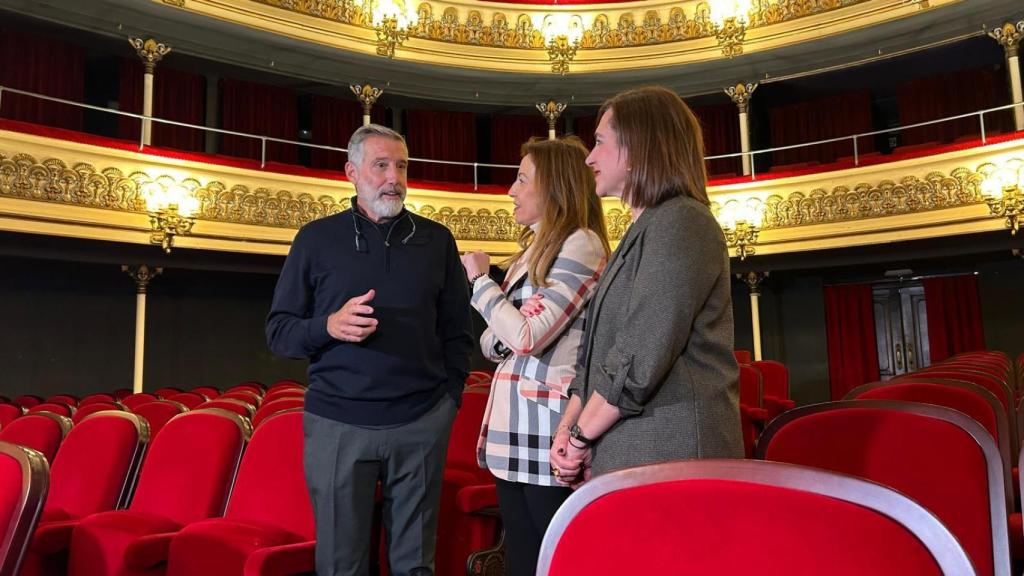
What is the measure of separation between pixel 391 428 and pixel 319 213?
9616mm

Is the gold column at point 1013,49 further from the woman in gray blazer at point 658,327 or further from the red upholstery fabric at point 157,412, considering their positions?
the woman in gray blazer at point 658,327

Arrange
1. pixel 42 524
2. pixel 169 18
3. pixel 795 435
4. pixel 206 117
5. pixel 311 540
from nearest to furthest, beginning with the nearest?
pixel 795 435
pixel 311 540
pixel 42 524
pixel 169 18
pixel 206 117

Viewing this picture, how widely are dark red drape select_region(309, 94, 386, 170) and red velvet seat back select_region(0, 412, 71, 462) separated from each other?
34.5 feet

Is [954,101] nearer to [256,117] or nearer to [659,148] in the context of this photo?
[256,117]

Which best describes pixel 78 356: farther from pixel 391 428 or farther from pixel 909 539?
pixel 909 539

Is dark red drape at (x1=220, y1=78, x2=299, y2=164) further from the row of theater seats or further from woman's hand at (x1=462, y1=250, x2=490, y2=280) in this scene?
the row of theater seats

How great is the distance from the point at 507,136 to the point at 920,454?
13.8 metres

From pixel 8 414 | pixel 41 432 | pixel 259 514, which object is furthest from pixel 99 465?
Result: pixel 8 414

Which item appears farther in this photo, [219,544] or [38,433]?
[38,433]

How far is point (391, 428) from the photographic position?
1775 millimetres

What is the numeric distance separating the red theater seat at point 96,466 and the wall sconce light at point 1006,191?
10.2 metres

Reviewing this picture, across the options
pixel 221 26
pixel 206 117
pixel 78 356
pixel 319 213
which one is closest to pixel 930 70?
pixel 319 213

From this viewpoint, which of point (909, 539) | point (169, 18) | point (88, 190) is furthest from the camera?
point (169, 18)

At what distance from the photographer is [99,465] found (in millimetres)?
2836
